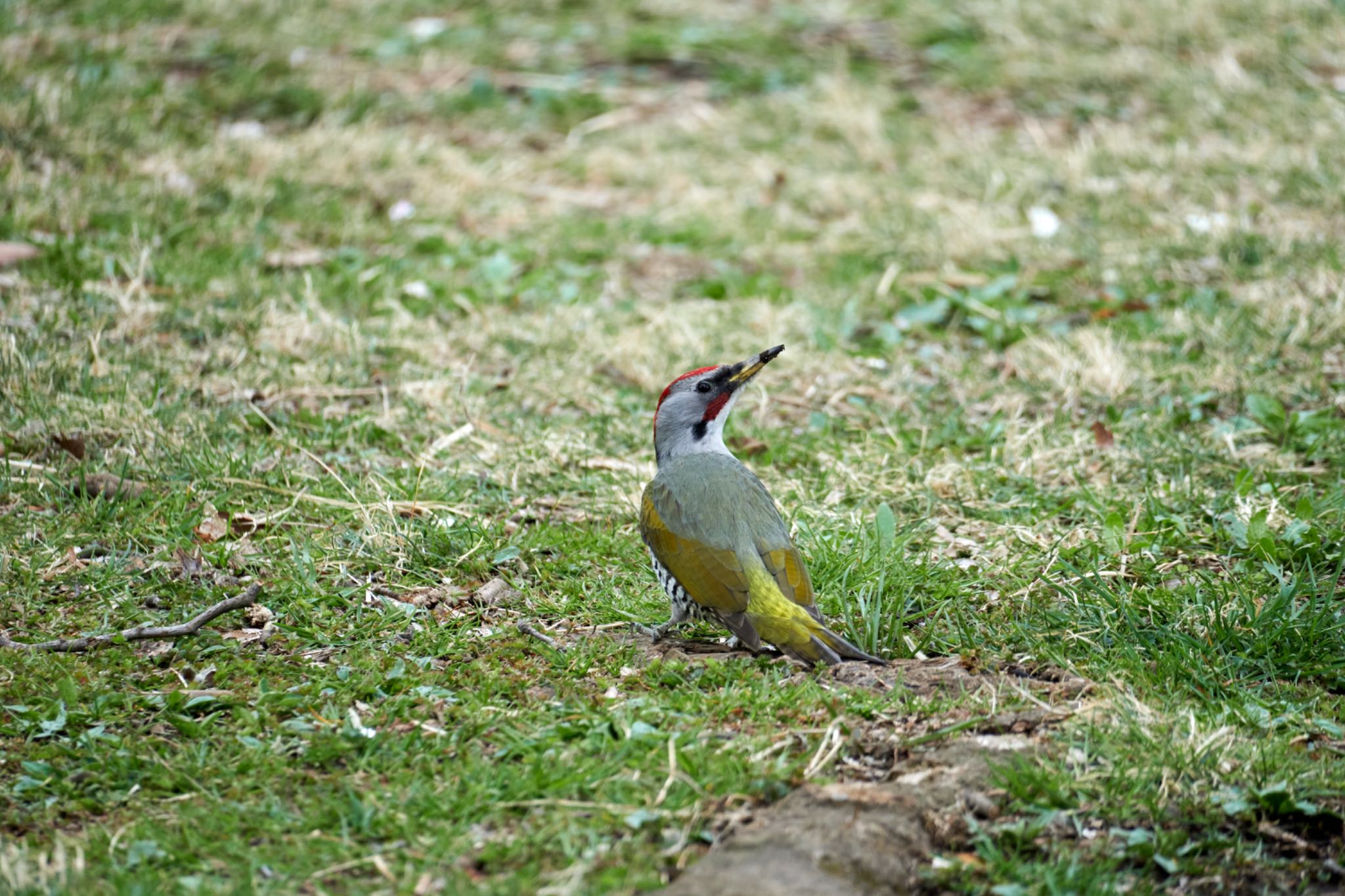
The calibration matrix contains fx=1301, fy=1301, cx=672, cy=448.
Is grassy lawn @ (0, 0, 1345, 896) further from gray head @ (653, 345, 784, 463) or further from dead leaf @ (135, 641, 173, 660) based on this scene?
gray head @ (653, 345, 784, 463)

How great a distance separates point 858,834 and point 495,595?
5.81 feet

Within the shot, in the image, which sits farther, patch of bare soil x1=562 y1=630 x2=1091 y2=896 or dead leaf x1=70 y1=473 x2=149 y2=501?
dead leaf x1=70 y1=473 x2=149 y2=501

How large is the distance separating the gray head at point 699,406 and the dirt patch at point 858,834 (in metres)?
1.66

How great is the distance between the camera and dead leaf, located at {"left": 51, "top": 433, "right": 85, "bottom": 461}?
497 cm

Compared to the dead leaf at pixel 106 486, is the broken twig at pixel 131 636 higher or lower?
lower

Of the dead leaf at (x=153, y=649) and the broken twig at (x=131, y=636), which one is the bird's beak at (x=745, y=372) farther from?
the dead leaf at (x=153, y=649)

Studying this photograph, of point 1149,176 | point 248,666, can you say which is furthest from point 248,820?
point 1149,176

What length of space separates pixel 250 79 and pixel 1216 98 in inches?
274

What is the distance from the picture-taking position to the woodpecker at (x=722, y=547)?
3816mm

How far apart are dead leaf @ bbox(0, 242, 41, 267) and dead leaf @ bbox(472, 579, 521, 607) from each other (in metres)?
3.57

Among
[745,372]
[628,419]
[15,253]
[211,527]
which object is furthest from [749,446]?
[15,253]

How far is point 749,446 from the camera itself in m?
5.59

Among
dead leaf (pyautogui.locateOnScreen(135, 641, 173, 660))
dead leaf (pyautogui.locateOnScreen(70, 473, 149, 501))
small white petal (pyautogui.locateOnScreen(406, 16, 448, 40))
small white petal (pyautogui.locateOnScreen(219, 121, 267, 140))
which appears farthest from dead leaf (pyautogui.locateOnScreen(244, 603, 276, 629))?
small white petal (pyautogui.locateOnScreen(406, 16, 448, 40))

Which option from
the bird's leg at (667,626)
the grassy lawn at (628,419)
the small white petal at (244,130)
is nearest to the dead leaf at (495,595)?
the grassy lawn at (628,419)
